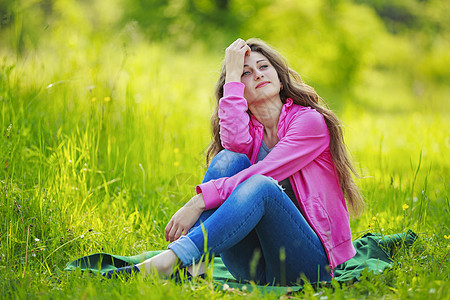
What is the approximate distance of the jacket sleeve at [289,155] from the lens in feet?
6.82

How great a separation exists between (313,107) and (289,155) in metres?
0.39

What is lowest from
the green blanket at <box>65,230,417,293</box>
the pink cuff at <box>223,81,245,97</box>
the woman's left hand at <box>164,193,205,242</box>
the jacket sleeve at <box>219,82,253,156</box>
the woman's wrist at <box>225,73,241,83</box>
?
the green blanket at <box>65,230,417,293</box>

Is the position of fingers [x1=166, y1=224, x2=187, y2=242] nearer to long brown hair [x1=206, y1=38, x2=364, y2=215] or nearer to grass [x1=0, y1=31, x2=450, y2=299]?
grass [x1=0, y1=31, x2=450, y2=299]

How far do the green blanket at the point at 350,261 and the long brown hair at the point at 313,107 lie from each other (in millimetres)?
225

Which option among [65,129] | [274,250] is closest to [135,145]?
[65,129]

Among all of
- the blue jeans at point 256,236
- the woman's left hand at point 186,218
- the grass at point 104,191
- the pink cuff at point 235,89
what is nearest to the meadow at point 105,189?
the grass at point 104,191

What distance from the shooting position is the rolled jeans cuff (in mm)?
1917

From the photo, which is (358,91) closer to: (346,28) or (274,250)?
(346,28)

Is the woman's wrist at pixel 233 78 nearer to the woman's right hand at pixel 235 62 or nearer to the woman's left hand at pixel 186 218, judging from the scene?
the woman's right hand at pixel 235 62

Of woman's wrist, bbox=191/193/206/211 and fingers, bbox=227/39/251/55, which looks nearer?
woman's wrist, bbox=191/193/206/211

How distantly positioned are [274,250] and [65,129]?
6.16 feet

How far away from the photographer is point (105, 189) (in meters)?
3.10

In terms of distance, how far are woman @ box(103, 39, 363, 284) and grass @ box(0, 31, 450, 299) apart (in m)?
0.15

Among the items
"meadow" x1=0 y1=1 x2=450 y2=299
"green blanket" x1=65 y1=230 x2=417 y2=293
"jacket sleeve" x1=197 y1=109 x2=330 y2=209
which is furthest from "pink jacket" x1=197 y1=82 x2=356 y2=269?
"meadow" x1=0 y1=1 x2=450 y2=299
